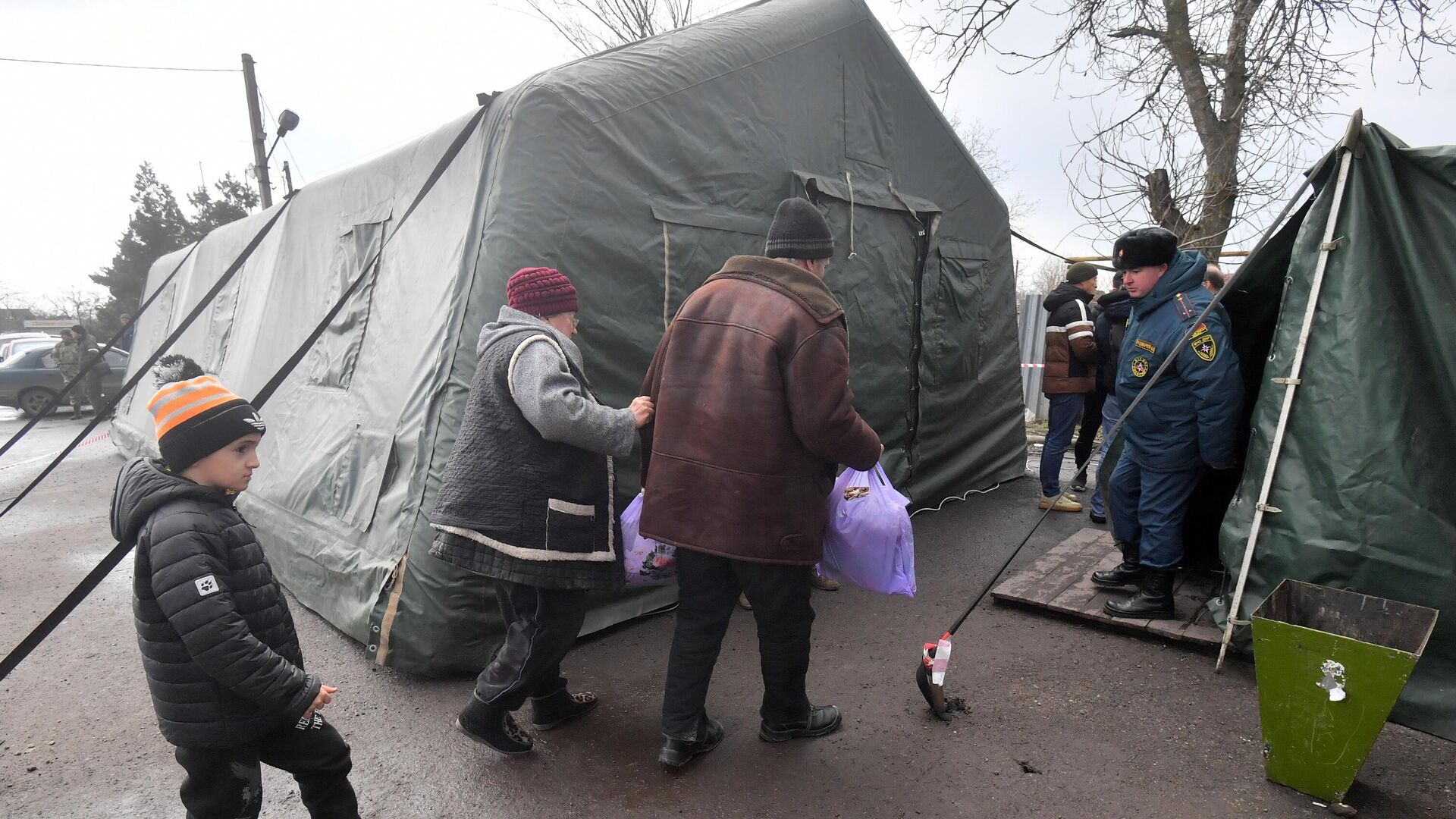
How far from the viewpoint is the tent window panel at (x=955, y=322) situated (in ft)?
19.4

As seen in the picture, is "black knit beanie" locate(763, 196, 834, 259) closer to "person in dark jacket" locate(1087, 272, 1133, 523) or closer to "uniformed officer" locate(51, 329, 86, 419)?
"person in dark jacket" locate(1087, 272, 1133, 523)

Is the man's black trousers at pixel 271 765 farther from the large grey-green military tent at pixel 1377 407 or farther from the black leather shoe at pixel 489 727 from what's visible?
the large grey-green military tent at pixel 1377 407

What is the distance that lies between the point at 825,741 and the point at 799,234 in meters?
1.91

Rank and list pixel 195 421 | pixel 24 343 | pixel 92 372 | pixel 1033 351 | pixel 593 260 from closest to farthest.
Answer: pixel 195 421 < pixel 593 260 < pixel 1033 351 < pixel 92 372 < pixel 24 343

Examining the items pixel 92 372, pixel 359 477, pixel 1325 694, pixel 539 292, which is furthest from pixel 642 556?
pixel 92 372

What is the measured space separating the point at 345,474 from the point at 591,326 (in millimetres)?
1567

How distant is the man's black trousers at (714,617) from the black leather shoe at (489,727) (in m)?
0.57

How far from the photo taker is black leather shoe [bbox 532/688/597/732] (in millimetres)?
2959

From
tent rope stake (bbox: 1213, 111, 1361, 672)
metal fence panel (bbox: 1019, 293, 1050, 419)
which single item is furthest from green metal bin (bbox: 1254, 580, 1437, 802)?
metal fence panel (bbox: 1019, 293, 1050, 419)

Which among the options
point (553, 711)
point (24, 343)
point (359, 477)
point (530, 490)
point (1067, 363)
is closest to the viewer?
point (530, 490)

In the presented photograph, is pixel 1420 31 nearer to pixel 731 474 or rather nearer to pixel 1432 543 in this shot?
pixel 1432 543

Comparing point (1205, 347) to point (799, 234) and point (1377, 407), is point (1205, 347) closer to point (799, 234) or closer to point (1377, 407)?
point (1377, 407)

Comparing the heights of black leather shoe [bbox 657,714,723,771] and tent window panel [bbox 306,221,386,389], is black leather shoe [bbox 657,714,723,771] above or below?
below

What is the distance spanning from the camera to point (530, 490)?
2574mm
